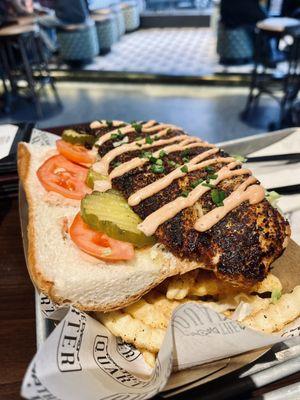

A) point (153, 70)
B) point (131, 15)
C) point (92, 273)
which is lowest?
point (153, 70)

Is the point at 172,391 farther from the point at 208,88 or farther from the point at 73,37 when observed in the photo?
the point at 73,37

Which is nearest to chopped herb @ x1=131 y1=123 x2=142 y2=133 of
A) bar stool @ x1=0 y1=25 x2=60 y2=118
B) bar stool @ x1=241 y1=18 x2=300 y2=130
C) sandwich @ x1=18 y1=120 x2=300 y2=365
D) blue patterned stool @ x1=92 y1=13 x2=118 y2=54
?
sandwich @ x1=18 y1=120 x2=300 y2=365

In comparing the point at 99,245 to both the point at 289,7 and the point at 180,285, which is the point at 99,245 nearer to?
the point at 180,285

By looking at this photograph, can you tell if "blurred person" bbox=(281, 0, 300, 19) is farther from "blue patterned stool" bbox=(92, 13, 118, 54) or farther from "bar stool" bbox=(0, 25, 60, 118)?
"bar stool" bbox=(0, 25, 60, 118)

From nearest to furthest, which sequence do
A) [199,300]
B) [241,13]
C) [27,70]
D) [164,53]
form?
[199,300]
[27,70]
[241,13]
[164,53]

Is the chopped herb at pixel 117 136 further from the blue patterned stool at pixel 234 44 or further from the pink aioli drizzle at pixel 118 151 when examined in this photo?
the blue patterned stool at pixel 234 44

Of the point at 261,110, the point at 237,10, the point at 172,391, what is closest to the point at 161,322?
the point at 172,391

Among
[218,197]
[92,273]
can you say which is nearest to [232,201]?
[218,197]
